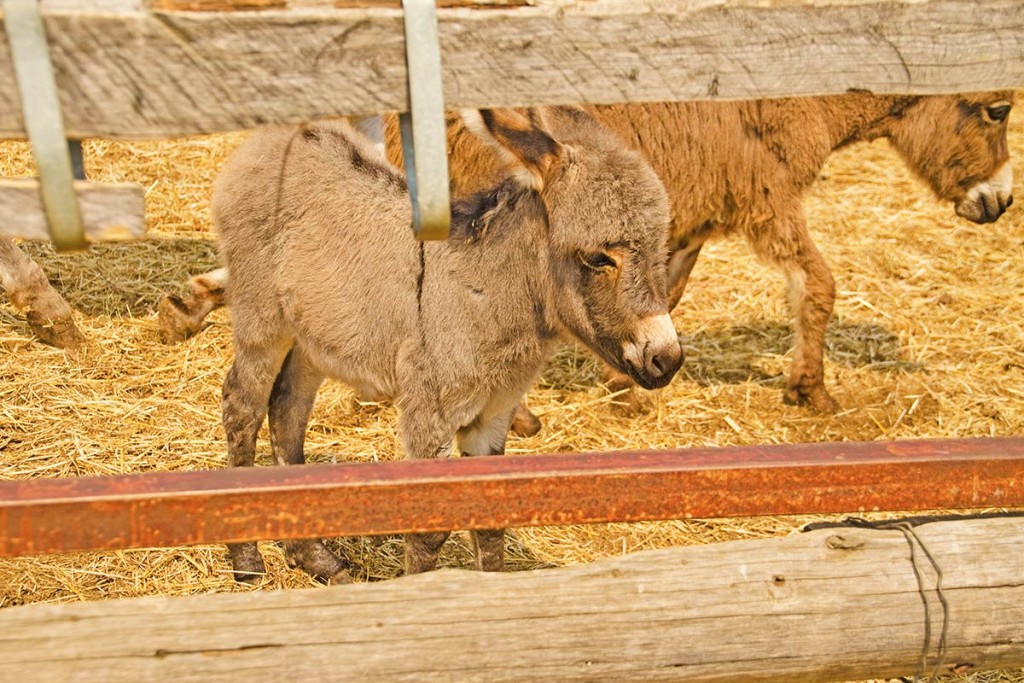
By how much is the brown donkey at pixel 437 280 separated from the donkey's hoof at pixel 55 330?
73.3 inches

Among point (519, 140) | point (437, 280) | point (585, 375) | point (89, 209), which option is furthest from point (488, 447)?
point (89, 209)

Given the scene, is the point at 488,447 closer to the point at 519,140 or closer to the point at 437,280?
the point at 437,280

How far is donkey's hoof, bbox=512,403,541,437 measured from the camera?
548cm

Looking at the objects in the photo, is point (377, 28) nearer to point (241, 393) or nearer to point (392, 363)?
point (392, 363)

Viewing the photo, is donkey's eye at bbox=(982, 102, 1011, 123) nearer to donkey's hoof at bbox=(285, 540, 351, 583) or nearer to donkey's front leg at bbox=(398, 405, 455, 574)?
donkey's front leg at bbox=(398, 405, 455, 574)

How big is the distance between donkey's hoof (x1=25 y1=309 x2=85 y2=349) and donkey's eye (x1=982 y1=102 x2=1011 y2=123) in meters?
5.21

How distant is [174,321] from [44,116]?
4.03 m

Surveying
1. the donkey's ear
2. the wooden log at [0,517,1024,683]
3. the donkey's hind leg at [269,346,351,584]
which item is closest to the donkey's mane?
the donkey's ear

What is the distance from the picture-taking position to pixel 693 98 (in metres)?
2.24

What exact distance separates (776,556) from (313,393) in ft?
8.13

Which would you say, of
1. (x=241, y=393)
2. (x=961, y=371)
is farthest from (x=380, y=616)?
(x=961, y=371)

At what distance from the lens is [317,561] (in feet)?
13.9

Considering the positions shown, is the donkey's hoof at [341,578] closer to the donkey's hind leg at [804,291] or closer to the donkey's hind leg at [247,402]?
the donkey's hind leg at [247,402]

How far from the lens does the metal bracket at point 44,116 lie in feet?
6.24
